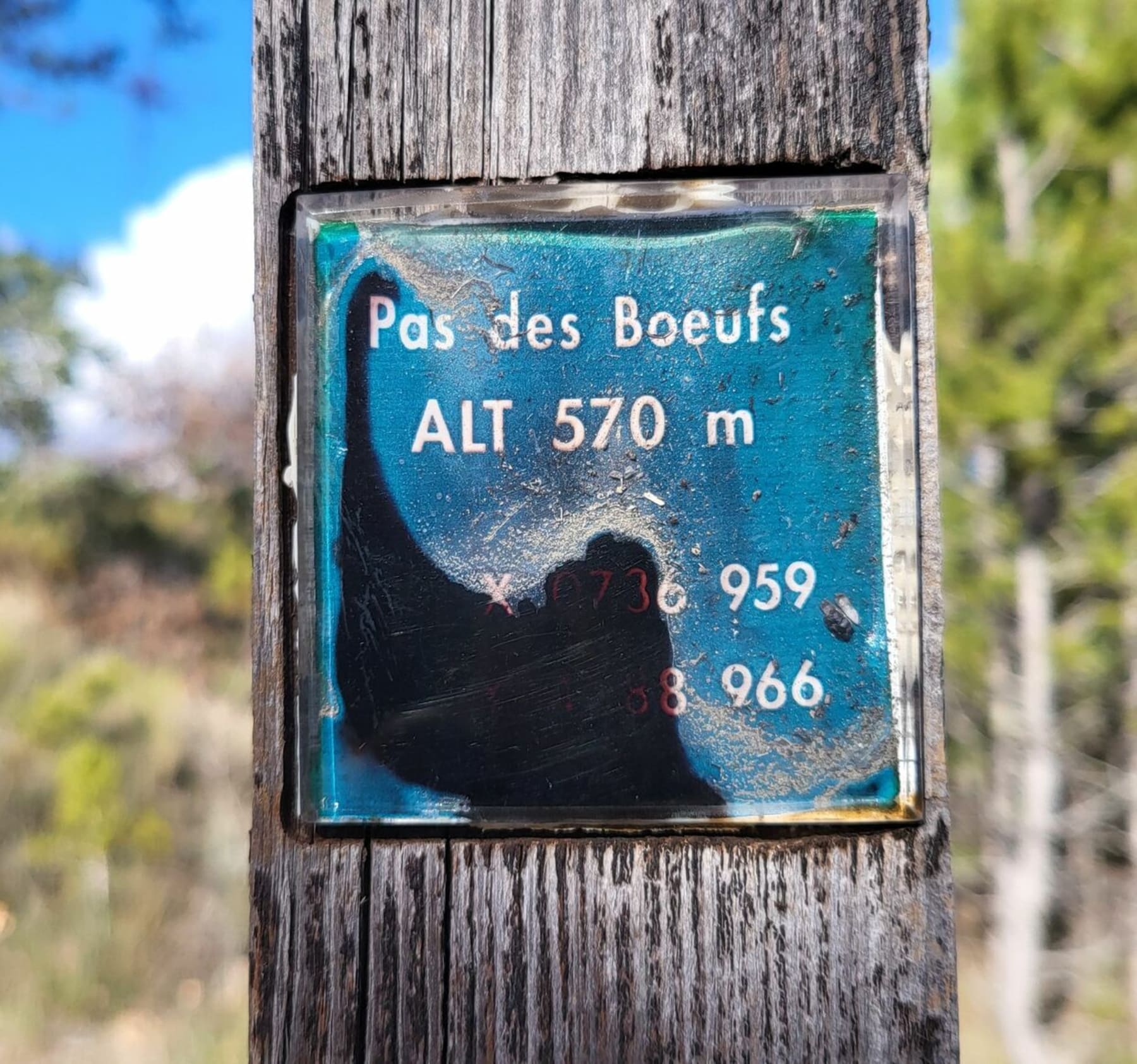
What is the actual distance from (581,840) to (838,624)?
293 millimetres

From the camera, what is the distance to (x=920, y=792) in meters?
0.75

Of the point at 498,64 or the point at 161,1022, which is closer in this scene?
the point at 498,64

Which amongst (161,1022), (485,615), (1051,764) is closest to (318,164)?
(485,615)

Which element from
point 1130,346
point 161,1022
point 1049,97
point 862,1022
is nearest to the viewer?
point 862,1022

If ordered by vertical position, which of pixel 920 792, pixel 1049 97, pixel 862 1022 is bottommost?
pixel 862 1022

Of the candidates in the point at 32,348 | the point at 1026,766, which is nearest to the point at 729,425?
the point at 1026,766

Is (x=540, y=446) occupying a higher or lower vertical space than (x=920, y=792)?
higher

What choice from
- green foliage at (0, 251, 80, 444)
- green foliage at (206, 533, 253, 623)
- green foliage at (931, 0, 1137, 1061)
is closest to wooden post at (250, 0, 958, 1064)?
green foliage at (931, 0, 1137, 1061)

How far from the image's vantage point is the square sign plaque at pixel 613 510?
2.48ft

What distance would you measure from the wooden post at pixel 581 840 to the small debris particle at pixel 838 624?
0.07m

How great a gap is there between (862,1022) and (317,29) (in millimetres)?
1014

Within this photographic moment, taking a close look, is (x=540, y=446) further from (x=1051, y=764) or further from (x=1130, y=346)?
(x=1051, y=764)

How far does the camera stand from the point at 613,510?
30.1 inches

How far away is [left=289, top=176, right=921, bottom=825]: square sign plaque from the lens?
0.75m
